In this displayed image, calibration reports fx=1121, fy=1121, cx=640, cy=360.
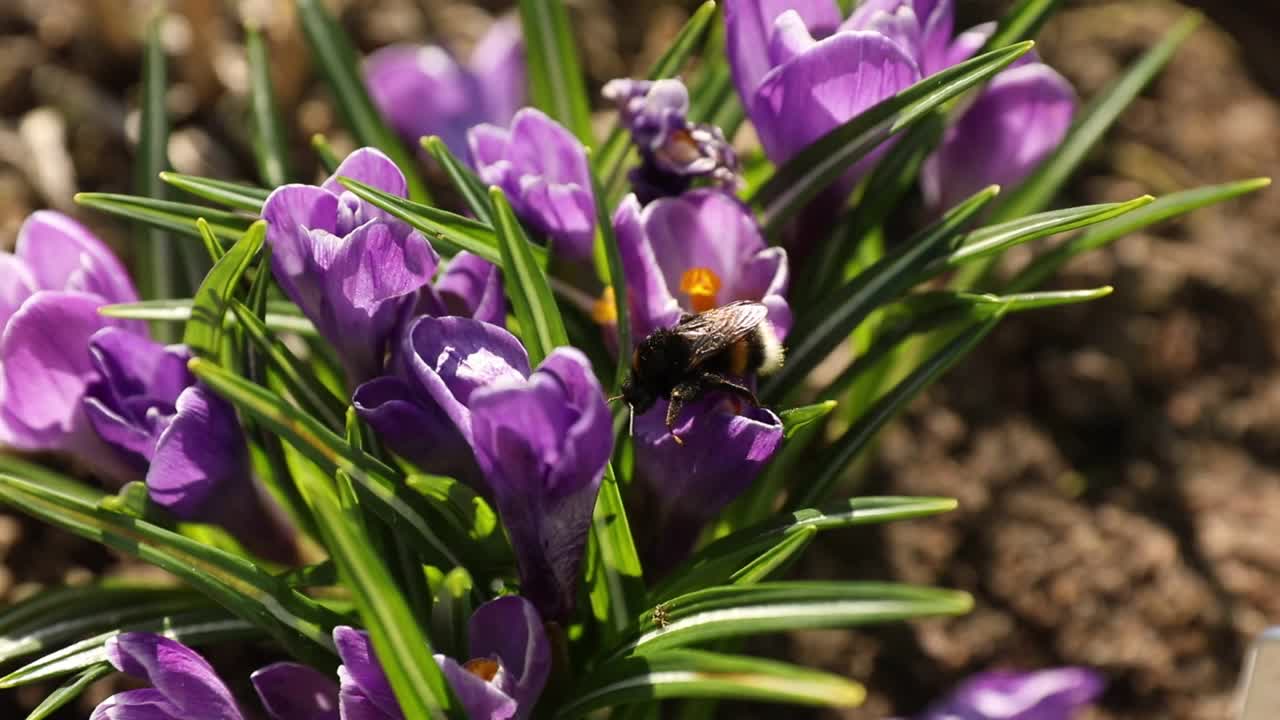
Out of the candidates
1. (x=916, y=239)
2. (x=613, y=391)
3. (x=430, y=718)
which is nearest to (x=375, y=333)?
(x=613, y=391)

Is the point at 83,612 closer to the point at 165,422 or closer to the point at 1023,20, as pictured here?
the point at 165,422

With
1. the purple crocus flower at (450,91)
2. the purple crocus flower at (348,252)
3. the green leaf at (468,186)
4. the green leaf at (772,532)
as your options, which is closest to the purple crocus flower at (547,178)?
the green leaf at (468,186)

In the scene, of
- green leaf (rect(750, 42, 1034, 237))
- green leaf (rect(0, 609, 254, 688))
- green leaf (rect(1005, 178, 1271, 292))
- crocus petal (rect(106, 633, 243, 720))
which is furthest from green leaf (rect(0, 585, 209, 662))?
green leaf (rect(1005, 178, 1271, 292))

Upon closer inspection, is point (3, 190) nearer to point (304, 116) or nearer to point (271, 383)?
point (304, 116)

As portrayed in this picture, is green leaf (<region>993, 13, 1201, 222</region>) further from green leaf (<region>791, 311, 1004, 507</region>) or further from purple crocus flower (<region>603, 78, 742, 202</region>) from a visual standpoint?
purple crocus flower (<region>603, 78, 742, 202</region>)

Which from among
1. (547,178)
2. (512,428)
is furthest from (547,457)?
(547,178)

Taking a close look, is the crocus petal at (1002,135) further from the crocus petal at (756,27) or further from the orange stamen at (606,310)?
the orange stamen at (606,310)
